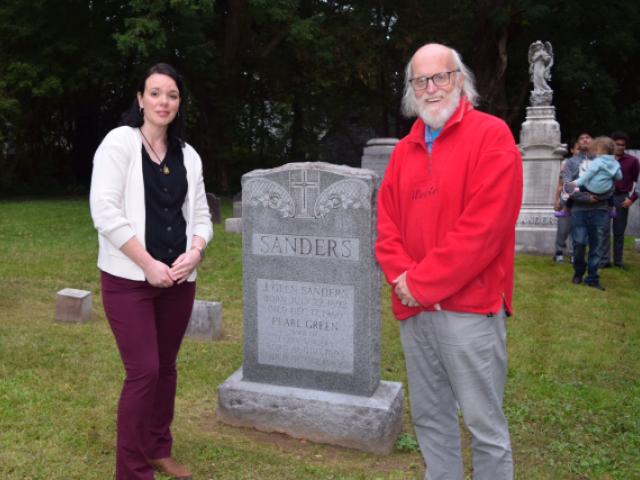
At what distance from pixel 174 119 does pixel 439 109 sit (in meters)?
1.42

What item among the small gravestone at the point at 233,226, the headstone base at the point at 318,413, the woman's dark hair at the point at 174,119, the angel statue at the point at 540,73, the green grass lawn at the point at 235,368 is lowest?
the green grass lawn at the point at 235,368

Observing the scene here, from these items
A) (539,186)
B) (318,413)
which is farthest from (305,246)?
(539,186)

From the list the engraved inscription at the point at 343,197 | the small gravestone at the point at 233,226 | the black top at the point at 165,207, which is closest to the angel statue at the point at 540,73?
the small gravestone at the point at 233,226

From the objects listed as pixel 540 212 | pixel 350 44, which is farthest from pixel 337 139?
pixel 540 212

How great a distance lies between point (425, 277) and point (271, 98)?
27244mm

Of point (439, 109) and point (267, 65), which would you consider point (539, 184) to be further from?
point (267, 65)

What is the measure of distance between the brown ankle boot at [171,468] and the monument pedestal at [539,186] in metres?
9.13

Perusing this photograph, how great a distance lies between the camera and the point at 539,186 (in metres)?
11.8

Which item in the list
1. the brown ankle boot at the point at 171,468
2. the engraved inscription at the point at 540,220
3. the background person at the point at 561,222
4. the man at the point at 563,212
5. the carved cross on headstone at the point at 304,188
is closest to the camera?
the brown ankle boot at the point at 171,468

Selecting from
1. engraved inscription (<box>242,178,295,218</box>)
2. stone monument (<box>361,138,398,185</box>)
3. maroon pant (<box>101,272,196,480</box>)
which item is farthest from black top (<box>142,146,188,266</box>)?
stone monument (<box>361,138,398,185</box>)

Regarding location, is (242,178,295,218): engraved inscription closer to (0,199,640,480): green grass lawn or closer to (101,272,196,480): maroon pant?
(101,272,196,480): maroon pant

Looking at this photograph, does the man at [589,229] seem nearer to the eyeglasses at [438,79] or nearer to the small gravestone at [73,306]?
the small gravestone at [73,306]

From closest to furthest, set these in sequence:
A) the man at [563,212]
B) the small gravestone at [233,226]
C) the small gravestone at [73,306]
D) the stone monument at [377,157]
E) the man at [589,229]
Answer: the small gravestone at [73,306], the man at [589,229], the man at [563,212], the small gravestone at [233,226], the stone monument at [377,157]

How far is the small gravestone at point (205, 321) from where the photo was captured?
20.1ft
